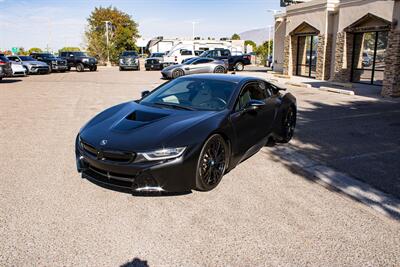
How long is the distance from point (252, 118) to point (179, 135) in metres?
1.67

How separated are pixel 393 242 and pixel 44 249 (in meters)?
3.38

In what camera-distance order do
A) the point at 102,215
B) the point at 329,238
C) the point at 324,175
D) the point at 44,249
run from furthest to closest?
the point at 324,175 → the point at 102,215 → the point at 329,238 → the point at 44,249

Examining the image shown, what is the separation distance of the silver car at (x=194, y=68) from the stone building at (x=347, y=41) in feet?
17.9

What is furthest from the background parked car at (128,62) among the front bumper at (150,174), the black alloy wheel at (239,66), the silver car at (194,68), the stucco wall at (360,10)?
the front bumper at (150,174)

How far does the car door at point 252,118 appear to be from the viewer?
5145 mm

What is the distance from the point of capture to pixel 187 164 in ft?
13.4

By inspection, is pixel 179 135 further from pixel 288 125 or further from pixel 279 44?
pixel 279 44

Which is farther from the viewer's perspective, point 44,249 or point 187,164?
point 187,164

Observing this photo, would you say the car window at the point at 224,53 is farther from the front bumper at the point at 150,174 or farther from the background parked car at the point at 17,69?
the front bumper at the point at 150,174

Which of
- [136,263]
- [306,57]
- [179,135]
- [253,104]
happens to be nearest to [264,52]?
[306,57]

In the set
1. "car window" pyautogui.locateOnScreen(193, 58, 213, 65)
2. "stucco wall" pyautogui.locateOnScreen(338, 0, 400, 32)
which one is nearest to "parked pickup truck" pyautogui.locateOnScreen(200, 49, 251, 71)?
"car window" pyautogui.locateOnScreen(193, 58, 213, 65)

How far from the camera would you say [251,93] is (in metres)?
5.79

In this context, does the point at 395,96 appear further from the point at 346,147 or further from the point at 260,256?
the point at 260,256

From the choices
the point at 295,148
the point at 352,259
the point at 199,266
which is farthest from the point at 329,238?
the point at 295,148
